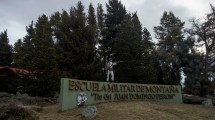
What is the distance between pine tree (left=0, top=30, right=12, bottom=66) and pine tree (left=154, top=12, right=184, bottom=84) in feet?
93.2

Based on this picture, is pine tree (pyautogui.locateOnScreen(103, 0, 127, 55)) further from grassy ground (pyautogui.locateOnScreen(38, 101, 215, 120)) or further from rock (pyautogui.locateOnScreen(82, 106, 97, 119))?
rock (pyautogui.locateOnScreen(82, 106, 97, 119))

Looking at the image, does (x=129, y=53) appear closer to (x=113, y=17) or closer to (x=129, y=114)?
(x=113, y=17)

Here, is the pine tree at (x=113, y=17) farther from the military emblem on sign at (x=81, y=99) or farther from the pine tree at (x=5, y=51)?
the military emblem on sign at (x=81, y=99)

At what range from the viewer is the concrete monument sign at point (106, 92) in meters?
17.6

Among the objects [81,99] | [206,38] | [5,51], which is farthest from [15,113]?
[5,51]

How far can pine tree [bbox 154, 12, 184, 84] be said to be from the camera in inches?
1580

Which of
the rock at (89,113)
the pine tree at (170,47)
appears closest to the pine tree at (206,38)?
the pine tree at (170,47)

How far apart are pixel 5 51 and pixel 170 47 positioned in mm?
34206

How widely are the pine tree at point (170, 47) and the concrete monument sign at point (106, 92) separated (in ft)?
39.1

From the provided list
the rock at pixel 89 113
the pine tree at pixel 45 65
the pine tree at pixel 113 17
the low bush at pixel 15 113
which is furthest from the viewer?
the pine tree at pixel 113 17

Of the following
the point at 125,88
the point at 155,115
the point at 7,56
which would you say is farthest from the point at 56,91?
the point at 7,56

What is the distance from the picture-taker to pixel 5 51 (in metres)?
60.1

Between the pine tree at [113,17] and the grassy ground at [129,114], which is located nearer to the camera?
the grassy ground at [129,114]

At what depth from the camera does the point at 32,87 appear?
27.8m
